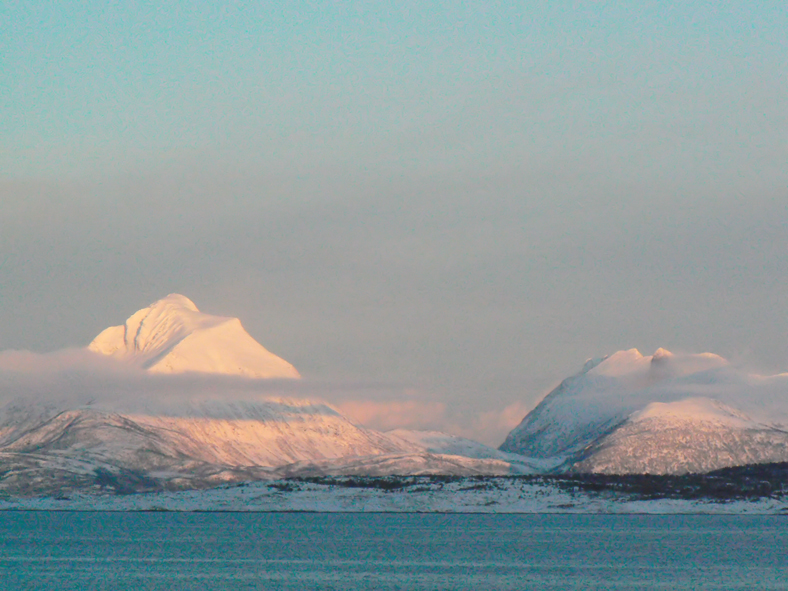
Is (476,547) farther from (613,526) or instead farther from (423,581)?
(613,526)

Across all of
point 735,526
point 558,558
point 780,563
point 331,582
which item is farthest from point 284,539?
point 735,526

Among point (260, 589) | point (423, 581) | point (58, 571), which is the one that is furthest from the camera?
point (58, 571)

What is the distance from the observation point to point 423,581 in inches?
3807

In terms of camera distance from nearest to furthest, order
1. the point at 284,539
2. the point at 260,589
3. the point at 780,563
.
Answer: the point at 260,589, the point at 780,563, the point at 284,539

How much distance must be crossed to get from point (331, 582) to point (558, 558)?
117ft

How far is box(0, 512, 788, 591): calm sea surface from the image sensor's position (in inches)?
3777

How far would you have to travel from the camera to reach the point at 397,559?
Answer: 390ft

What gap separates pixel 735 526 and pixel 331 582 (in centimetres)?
12331

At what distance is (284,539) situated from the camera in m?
155

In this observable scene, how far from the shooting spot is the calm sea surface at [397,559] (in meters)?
95.9

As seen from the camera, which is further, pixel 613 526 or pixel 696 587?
pixel 613 526

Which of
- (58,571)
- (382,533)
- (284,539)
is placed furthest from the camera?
(382,533)

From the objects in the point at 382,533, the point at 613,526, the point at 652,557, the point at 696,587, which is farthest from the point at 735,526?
the point at 696,587

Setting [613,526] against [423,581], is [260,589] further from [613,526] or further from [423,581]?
[613,526]
